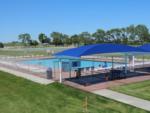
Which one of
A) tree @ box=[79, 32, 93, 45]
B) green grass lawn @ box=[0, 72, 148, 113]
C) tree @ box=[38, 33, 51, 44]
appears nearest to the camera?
green grass lawn @ box=[0, 72, 148, 113]

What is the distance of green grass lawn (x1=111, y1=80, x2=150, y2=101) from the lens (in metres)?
16.0

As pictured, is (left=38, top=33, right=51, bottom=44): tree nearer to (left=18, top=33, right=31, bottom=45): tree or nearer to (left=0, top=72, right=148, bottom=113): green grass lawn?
(left=18, top=33, right=31, bottom=45): tree

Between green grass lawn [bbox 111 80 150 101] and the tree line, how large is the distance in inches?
2809

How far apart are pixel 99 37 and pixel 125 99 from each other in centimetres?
8487

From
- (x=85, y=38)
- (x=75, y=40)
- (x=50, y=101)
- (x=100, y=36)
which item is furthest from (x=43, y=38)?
(x=50, y=101)

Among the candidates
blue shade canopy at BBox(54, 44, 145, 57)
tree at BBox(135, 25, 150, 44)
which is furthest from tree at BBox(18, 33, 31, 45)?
blue shade canopy at BBox(54, 44, 145, 57)

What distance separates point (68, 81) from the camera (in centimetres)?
2070

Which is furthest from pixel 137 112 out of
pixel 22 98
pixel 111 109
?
pixel 22 98

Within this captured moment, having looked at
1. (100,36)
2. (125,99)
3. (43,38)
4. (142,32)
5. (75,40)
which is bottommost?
(125,99)

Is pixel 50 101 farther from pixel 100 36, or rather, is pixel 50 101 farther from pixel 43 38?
pixel 43 38

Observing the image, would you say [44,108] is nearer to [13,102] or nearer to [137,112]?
[13,102]

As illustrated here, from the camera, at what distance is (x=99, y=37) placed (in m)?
99.2

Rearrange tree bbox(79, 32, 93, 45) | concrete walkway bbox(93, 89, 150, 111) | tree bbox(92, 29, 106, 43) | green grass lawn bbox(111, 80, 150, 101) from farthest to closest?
1. tree bbox(79, 32, 93, 45)
2. tree bbox(92, 29, 106, 43)
3. green grass lawn bbox(111, 80, 150, 101)
4. concrete walkway bbox(93, 89, 150, 111)

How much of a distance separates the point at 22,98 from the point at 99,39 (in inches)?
3364
